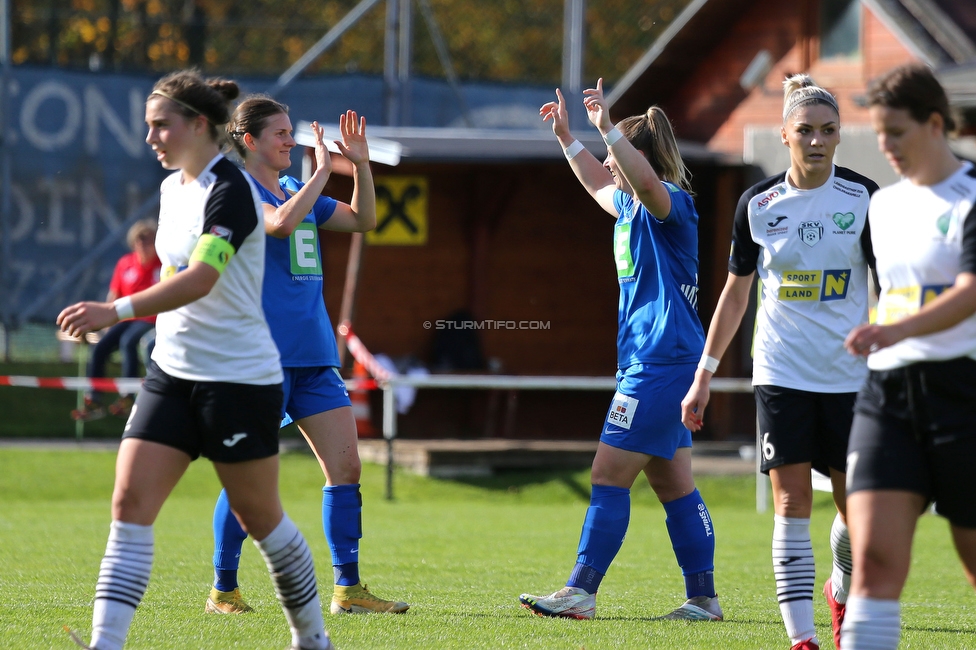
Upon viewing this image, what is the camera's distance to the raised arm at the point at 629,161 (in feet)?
17.0

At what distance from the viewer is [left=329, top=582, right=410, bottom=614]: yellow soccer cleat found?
5.54 m

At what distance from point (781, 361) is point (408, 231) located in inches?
421

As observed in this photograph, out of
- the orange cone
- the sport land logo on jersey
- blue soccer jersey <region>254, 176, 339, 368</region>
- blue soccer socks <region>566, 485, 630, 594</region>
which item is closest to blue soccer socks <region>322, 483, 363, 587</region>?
blue soccer jersey <region>254, 176, 339, 368</region>

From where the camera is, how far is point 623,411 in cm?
554

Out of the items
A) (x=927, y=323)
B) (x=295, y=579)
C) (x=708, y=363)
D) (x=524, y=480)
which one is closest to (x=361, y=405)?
(x=524, y=480)

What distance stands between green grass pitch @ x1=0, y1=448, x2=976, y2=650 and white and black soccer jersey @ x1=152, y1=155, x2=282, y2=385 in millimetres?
1220

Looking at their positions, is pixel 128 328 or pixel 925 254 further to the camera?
pixel 128 328

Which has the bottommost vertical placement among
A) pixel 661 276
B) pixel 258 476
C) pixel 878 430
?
pixel 258 476

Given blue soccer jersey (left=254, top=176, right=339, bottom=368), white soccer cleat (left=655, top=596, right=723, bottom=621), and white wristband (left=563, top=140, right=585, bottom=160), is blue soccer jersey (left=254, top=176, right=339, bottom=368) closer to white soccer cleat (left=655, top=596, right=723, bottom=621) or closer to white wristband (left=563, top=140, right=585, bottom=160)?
white wristband (left=563, top=140, right=585, bottom=160)

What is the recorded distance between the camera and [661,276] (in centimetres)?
552

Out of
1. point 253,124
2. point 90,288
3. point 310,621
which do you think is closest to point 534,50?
point 90,288

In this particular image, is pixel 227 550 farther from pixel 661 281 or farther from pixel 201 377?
pixel 661 281

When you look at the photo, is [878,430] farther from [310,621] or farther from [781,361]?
[310,621]

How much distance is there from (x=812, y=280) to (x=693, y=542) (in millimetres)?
1510
